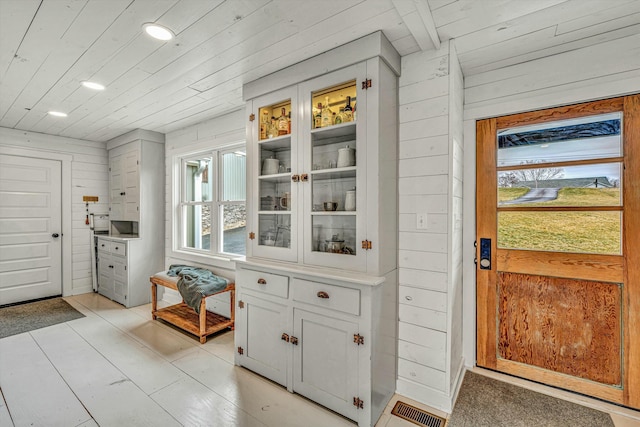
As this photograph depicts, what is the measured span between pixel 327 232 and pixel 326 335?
2.26 feet

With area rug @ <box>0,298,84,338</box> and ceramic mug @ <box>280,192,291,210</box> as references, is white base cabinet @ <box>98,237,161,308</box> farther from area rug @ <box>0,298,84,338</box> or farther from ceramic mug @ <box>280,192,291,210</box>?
ceramic mug @ <box>280,192,291,210</box>

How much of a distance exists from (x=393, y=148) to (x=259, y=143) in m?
1.09

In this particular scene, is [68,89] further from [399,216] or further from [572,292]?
[572,292]

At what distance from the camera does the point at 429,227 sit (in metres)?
1.98

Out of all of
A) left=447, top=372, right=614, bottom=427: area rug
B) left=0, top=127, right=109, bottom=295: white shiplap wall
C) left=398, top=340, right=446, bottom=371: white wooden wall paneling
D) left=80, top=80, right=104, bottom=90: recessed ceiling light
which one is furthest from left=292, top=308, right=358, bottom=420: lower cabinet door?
left=0, top=127, right=109, bottom=295: white shiplap wall

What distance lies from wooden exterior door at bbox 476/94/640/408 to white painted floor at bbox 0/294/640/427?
1.40 ft

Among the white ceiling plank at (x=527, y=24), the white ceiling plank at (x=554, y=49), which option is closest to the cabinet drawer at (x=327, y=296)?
the white ceiling plank at (x=527, y=24)

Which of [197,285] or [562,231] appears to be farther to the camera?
[197,285]

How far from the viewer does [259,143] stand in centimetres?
243

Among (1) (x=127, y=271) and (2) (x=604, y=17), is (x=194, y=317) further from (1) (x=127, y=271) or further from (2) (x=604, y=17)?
(2) (x=604, y=17)

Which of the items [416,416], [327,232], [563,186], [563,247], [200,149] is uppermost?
[200,149]

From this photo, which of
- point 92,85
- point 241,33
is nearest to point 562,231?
point 241,33

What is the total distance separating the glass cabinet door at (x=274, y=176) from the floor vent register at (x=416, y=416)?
1.22 m

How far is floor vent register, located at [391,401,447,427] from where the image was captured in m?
1.82
